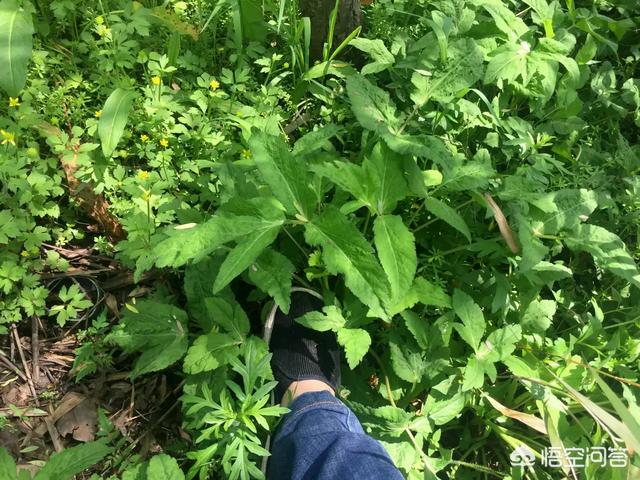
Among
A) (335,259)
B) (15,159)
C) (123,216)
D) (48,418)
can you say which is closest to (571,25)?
(335,259)

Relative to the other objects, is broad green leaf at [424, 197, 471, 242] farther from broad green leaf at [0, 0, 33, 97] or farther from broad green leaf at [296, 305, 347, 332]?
broad green leaf at [0, 0, 33, 97]

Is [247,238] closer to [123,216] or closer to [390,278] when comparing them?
[390,278]

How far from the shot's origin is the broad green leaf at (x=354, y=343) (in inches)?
61.4

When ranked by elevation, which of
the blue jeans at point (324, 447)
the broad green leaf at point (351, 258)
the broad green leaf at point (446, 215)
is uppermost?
the broad green leaf at point (351, 258)

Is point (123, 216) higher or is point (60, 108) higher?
point (60, 108)

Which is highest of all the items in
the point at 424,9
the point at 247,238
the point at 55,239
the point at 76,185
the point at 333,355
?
the point at 424,9

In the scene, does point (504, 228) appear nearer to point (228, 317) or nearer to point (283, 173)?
point (283, 173)

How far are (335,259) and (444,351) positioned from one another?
0.62m

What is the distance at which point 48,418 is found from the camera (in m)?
1.75

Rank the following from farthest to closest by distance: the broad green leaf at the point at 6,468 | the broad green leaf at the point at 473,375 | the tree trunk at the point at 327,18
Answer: the tree trunk at the point at 327,18, the broad green leaf at the point at 473,375, the broad green leaf at the point at 6,468

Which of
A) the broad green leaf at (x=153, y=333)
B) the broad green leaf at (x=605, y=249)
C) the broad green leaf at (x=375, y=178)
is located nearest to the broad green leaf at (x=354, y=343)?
the broad green leaf at (x=375, y=178)

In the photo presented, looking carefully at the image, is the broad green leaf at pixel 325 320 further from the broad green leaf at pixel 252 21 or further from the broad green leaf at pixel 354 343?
the broad green leaf at pixel 252 21

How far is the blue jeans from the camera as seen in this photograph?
143 cm

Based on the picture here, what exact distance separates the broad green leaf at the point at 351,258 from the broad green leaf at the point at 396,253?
0.23 ft
